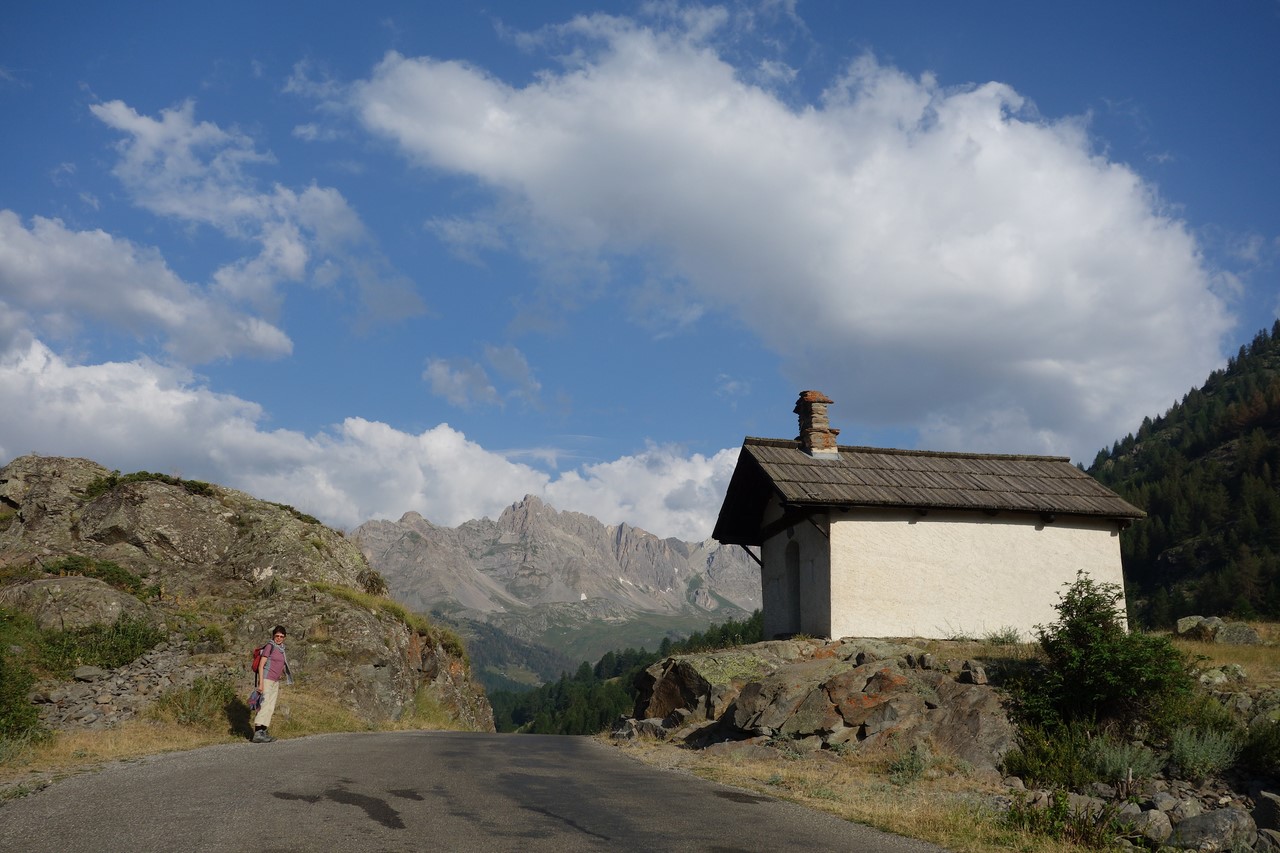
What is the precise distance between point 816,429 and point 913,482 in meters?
3.06

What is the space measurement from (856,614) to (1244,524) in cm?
12569

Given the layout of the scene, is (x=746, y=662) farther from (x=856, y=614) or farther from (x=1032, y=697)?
(x=1032, y=697)

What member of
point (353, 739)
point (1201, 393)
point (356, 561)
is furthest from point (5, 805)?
point (1201, 393)

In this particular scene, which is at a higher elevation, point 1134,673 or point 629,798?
point 1134,673

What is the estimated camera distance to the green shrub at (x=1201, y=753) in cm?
1348

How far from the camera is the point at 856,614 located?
21.1 m

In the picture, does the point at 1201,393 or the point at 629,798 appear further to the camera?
the point at 1201,393

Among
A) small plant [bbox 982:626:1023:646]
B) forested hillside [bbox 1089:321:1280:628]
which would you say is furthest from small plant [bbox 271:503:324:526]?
forested hillside [bbox 1089:321:1280:628]

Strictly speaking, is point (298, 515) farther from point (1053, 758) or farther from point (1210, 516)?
point (1210, 516)

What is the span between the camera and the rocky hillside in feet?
64.1

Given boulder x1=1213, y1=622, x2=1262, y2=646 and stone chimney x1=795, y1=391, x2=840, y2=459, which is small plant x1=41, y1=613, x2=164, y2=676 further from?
boulder x1=1213, y1=622, x2=1262, y2=646

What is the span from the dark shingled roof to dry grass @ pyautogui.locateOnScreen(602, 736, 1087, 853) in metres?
7.86

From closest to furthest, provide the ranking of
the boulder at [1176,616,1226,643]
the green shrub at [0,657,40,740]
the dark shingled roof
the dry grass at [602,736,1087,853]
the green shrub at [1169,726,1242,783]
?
the dry grass at [602,736,1087,853]
the green shrub at [0,657,40,740]
the green shrub at [1169,726,1242,783]
the dark shingled roof
the boulder at [1176,616,1226,643]

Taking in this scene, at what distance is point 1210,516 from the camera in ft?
409
